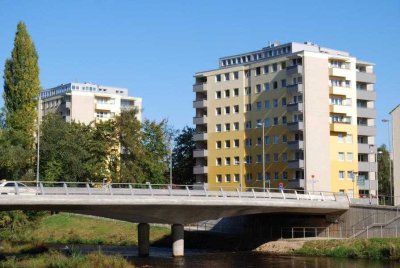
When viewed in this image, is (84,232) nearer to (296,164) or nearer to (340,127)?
(296,164)

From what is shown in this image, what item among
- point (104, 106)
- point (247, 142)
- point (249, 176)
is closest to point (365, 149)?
point (247, 142)

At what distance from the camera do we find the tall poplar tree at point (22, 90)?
89750mm

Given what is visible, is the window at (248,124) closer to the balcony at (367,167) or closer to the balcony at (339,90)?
the balcony at (339,90)

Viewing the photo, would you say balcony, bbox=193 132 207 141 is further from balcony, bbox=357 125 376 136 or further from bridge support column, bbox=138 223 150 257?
bridge support column, bbox=138 223 150 257

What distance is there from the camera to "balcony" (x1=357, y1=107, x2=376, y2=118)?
109 metres

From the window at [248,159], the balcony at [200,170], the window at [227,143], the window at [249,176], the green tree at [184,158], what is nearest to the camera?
the window at [249,176]

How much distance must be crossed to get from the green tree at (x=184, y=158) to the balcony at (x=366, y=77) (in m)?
32.0

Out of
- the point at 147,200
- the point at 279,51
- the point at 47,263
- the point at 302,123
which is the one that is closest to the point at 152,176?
the point at 302,123

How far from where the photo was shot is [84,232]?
86.6m

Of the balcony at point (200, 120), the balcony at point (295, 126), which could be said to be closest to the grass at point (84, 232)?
the balcony at point (295, 126)

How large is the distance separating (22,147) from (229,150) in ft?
116

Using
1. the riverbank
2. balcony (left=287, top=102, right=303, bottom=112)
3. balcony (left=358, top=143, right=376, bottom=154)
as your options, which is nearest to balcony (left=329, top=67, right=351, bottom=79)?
balcony (left=287, top=102, right=303, bottom=112)

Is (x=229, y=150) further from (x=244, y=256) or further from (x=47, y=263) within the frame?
(x=47, y=263)

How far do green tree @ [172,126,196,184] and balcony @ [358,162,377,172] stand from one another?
1169 inches
